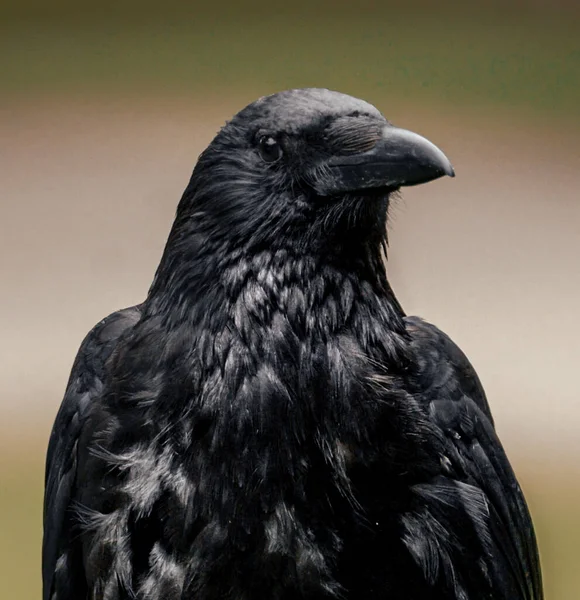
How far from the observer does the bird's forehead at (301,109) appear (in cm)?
174

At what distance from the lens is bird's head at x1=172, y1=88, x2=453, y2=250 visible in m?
1.71

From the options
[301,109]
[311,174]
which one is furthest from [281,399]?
[301,109]

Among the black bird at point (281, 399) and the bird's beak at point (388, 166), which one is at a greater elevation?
the bird's beak at point (388, 166)

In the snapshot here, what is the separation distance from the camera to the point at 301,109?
1.75 m

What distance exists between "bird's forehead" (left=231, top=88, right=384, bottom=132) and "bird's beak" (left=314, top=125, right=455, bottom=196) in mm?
72

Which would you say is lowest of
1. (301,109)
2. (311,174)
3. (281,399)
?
(281,399)

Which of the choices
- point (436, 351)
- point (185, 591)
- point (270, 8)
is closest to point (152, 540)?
point (185, 591)

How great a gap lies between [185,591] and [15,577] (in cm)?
133

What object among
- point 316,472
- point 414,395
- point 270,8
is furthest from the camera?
point 270,8

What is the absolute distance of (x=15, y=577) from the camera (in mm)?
3004

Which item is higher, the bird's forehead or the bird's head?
the bird's forehead

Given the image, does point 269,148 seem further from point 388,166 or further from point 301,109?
point 388,166

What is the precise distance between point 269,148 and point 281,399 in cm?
41

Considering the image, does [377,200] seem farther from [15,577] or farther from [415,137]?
[15,577]
